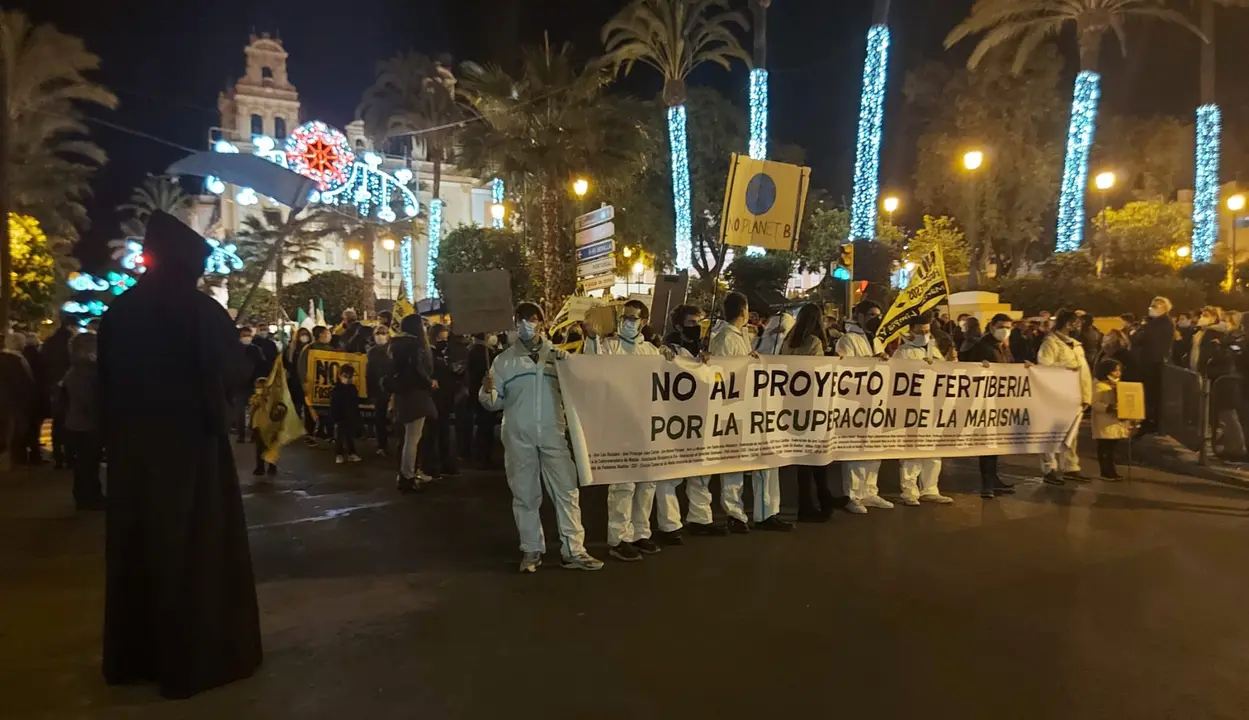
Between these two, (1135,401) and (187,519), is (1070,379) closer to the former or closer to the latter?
(1135,401)

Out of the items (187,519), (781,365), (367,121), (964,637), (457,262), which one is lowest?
(964,637)

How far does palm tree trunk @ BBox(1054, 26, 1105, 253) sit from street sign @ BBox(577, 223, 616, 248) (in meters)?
25.1

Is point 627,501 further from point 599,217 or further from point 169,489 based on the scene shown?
point 599,217

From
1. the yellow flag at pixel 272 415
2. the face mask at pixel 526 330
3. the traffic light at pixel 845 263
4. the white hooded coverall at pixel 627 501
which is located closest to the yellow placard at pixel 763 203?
the white hooded coverall at pixel 627 501

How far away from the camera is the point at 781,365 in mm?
7445

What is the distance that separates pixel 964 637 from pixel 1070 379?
5.77m

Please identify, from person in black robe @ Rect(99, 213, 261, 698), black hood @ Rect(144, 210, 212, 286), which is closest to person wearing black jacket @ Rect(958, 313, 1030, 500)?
person in black robe @ Rect(99, 213, 261, 698)

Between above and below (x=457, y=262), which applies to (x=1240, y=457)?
below

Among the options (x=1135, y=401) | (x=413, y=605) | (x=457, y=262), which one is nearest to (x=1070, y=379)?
(x=1135, y=401)

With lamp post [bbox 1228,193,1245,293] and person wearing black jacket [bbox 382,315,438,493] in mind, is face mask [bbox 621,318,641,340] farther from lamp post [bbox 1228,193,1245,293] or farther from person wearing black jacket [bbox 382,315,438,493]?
lamp post [bbox 1228,193,1245,293]

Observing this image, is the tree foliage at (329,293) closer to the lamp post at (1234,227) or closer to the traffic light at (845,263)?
the traffic light at (845,263)

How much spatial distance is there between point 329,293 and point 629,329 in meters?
42.6

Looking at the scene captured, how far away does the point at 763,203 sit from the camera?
873cm

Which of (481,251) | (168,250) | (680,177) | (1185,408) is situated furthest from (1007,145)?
(168,250)
